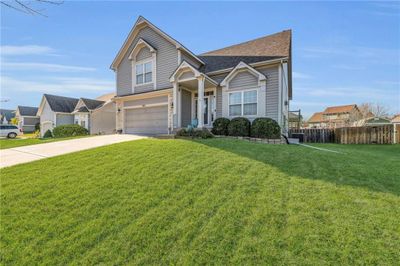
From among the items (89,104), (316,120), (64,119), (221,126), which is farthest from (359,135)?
(316,120)

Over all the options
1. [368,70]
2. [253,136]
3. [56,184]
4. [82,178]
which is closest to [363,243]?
[82,178]

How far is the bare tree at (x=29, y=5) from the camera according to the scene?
4.45m

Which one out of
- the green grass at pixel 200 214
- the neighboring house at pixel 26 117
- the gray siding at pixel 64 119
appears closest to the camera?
the green grass at pixel 200 214

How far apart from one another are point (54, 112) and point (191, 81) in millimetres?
26142

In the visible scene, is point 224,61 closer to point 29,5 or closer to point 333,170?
point 333,170

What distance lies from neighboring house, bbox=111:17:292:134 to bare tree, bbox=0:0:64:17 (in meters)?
7.98

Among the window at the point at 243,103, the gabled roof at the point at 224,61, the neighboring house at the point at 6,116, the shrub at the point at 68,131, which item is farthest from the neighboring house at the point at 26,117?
the window at the point at 243,103

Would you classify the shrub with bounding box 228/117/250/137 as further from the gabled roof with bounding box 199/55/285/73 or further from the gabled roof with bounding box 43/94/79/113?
the gabled roof with bounding box 43/94/79/113

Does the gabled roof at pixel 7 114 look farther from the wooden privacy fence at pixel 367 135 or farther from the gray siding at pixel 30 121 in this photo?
the wooden privacy fence at pixel 367 135

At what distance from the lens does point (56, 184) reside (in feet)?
15.5

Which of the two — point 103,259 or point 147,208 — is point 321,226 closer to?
point 147,208

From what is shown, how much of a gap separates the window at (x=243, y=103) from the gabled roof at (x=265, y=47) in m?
3.12

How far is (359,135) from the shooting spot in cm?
1648

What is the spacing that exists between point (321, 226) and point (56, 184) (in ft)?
17.8
